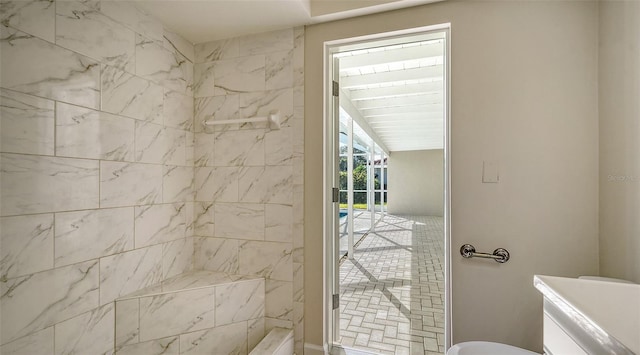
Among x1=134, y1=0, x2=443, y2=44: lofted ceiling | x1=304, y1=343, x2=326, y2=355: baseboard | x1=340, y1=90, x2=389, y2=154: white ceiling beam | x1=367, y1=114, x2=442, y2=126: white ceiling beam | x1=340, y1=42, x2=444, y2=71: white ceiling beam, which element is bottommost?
x1=304, y1=343, x2=326, y2=355: baseboard

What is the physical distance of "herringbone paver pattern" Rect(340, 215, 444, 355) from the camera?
2.06 meters

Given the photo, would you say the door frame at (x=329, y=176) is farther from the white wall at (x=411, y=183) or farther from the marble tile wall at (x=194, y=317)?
the white wall at (x=411, y=183)

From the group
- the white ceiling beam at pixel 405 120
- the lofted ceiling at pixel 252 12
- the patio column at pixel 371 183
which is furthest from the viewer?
the patio column at pixel 371 183

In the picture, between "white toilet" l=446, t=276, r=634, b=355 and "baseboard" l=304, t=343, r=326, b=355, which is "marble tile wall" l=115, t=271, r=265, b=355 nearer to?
"baseboard" l=304, t=343, r=326, b=355

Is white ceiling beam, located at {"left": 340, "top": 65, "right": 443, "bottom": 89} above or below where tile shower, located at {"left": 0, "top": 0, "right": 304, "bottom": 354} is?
above

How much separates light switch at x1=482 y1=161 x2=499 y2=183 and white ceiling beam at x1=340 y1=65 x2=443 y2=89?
4.40 ft

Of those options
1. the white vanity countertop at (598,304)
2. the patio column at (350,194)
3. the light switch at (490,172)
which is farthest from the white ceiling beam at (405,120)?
the white vanity countertop at (598,304)

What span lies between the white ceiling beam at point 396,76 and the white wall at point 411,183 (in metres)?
2.94

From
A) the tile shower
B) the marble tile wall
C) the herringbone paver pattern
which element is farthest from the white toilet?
the marble tile wall

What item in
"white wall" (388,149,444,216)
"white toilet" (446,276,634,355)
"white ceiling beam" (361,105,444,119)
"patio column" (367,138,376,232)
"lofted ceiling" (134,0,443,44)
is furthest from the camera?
"white wall" (388,149,444,216)

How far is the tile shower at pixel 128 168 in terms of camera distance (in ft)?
3.98

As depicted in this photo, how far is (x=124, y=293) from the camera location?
1.62 metres

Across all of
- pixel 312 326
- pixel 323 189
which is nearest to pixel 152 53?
pixel 323 189

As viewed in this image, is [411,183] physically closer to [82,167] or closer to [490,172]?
[490,172]
